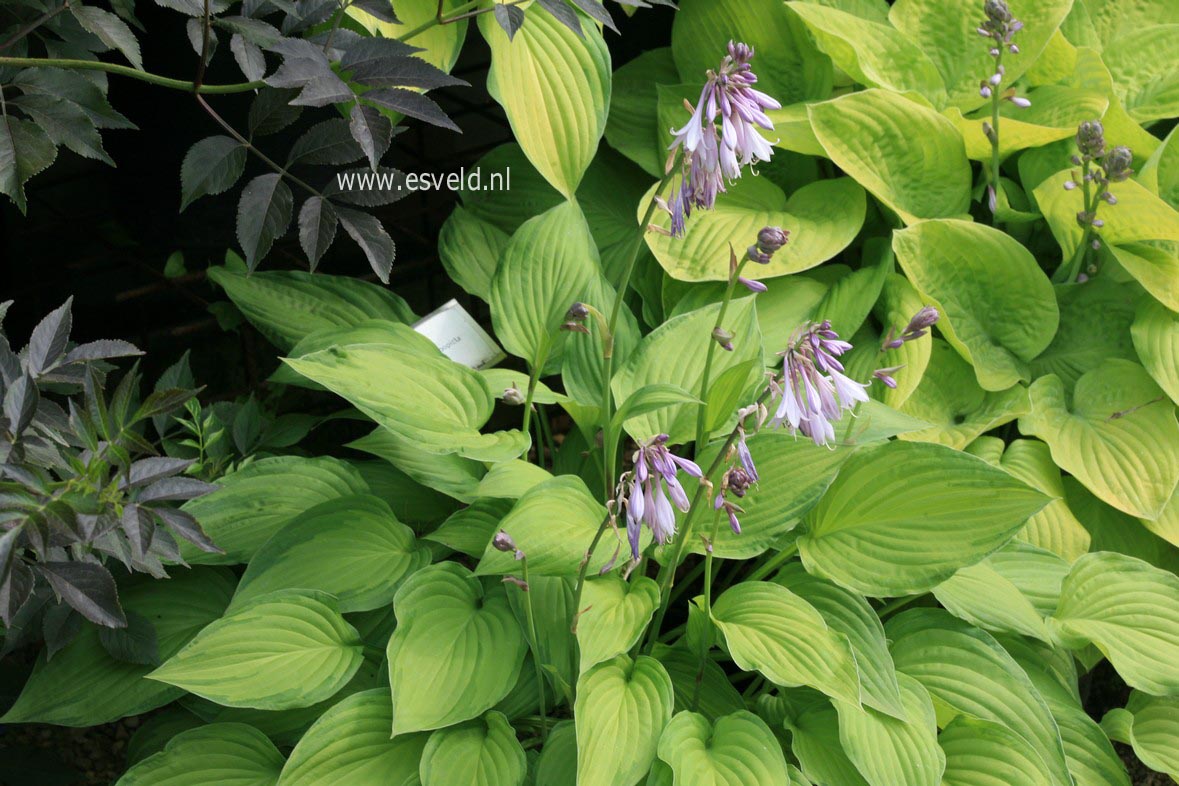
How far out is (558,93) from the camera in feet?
5.60

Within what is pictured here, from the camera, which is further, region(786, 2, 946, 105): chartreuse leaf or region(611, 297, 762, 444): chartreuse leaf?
region(786, 2, 946, 105): chartreuse leaf

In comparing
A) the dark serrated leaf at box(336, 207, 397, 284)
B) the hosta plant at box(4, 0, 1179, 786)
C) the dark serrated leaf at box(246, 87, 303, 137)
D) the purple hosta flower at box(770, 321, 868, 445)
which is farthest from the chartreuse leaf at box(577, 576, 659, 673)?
the dark serrated leaf at box(246, 87, 303, 137)

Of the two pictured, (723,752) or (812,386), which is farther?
(723,752)

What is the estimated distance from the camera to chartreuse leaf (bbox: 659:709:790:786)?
4.16ft

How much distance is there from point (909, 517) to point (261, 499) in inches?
33.8

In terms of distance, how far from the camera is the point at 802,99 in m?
2.07

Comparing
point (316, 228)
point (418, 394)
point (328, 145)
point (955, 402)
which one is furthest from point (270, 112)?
point (955, 402)

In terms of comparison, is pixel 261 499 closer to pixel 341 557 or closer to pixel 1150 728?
pixel 341 557

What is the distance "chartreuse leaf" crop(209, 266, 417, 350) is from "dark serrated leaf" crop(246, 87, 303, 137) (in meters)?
0.44

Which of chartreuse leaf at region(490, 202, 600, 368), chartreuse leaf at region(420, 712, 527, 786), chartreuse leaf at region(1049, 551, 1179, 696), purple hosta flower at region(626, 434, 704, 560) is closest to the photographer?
purple hosta flower at region(626, 434, 704, 560)

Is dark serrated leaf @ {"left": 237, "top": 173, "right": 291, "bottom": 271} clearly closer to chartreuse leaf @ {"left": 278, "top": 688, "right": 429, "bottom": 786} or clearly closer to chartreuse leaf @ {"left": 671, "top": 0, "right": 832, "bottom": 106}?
chartreuse leaf @ {"left": 278, "top": 688, "right": 429, "bottom": 786}

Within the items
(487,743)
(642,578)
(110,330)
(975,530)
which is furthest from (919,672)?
(110,330)

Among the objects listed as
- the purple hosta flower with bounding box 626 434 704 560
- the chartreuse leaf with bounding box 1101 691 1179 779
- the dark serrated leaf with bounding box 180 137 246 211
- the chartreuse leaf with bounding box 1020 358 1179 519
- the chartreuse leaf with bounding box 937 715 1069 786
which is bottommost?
the chartreuse leaf with bounding box 1101 691 1179 779

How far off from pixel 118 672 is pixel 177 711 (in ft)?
0.50
